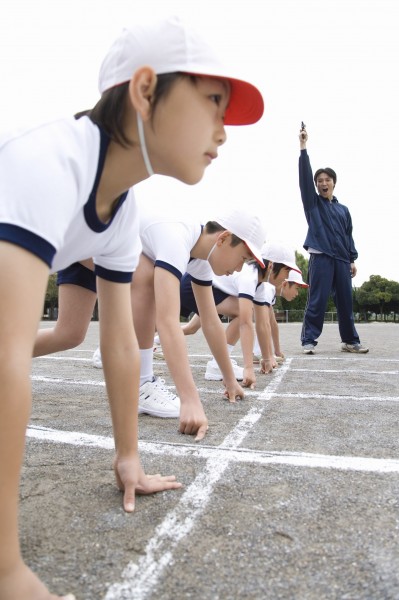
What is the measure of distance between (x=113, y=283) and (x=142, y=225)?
5.60ft

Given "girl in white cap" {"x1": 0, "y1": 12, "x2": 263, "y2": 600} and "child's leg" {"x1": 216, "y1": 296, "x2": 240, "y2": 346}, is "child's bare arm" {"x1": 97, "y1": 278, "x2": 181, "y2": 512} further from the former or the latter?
"child's leg" {"x1": 216, "y1": 296, "x2": 240, "y2": 346}

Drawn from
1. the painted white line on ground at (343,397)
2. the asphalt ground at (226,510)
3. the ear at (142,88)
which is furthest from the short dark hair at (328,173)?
the ear at (142,88)

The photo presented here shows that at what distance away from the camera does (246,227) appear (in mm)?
3393

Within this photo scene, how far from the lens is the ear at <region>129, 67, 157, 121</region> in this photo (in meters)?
1.27

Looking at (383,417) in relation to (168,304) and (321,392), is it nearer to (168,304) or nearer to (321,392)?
(321,392)

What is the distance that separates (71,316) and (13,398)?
205cm

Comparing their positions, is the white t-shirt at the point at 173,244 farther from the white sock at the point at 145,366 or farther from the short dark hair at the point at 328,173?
the short dark hair at the point at 328,173

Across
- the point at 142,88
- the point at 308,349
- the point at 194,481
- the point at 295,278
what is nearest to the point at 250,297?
the point at 295,278

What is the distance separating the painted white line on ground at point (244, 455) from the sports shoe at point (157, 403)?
617 mm

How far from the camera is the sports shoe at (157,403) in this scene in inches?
114

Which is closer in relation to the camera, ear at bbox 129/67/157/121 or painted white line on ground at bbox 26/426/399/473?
ear at bbox 129/67/157/121

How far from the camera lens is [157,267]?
A: 293 cm

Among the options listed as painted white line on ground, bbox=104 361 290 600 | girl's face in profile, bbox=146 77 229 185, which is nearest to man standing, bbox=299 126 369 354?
painted white line on ground, bbox=104 361 290 600

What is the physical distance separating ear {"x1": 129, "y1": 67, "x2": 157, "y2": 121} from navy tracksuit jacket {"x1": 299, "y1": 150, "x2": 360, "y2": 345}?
5.79 m
